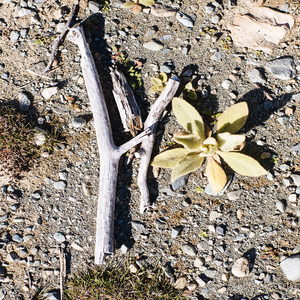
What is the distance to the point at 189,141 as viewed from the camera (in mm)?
3658

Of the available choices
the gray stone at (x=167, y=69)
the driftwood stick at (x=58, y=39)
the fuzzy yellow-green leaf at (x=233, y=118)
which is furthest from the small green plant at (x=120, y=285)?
the driftwood stick at (x=58, y=39)

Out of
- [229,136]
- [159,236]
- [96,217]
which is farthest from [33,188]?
[229,136]

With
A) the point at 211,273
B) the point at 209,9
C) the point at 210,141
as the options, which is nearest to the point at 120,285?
the point at 211,273

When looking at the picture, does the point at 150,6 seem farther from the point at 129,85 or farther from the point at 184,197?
the point at 184,197

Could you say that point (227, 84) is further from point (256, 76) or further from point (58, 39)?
point (58, 39)

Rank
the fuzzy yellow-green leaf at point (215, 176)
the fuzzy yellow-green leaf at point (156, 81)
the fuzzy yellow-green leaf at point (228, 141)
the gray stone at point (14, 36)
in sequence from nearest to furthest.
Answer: the fuzzy yellow-green leaf at point (228, 141)
the fuzzy yellow-green leaf at point (215, 176)
the fuzzy yellow-green leaf at point (156, 81)
the gray stone at point (14, 36)

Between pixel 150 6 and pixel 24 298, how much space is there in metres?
5.11

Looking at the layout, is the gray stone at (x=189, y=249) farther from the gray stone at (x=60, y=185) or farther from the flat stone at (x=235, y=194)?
the gray stone at (x=60, y=185)

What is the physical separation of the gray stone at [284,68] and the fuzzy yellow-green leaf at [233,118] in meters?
0.80

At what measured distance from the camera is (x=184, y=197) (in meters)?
4.11

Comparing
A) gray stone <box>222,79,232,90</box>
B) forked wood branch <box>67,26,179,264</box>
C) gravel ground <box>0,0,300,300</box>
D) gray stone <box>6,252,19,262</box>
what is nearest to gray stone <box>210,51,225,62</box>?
gravel ground <box>0,0,300,300</box>

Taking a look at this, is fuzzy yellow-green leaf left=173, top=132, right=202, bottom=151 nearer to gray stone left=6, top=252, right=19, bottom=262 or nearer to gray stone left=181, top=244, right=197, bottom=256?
gray stone left=181, top=244, right=197, bottom=256

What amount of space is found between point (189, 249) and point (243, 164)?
60.6 inches

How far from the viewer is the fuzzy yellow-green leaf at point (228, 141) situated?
11.5ft
